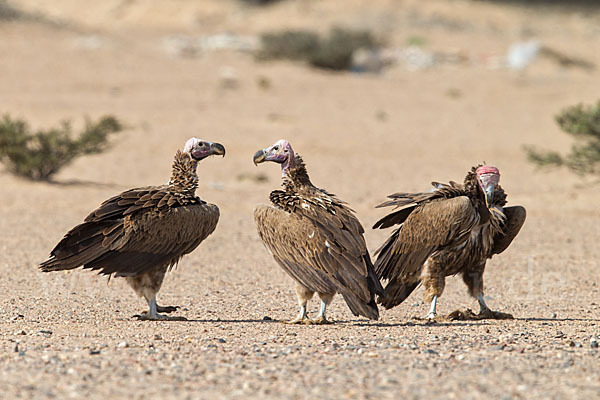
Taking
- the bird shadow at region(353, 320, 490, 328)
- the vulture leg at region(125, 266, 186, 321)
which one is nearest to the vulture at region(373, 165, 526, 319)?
the bird shadow at region(353, 320, 490, 328)

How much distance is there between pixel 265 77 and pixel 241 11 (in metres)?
15.3

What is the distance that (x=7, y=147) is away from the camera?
56.2 feet

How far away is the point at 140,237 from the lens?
8.12 m

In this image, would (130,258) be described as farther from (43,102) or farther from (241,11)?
(241,11)

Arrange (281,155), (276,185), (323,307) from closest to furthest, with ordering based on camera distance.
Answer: (323,307), (281,155), (276,185)

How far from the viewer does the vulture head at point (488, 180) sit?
8.41m

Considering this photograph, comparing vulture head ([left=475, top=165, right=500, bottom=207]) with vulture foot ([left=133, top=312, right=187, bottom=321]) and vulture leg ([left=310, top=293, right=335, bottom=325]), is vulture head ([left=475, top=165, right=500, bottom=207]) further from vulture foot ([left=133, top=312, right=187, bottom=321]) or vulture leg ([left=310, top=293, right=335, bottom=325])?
vulture foot ([left=133, top=312, right=187, bottom=321])

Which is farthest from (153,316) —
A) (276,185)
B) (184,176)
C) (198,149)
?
(276,185)

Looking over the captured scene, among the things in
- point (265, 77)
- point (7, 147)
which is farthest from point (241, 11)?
point (7, 147)

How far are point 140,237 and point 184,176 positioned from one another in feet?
2.57

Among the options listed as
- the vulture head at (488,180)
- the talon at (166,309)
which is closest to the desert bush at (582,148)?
the vulture head at (488,180)

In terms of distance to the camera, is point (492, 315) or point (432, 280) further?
point (492, 315)

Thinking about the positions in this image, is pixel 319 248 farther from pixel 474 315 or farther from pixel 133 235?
pixel 474 315

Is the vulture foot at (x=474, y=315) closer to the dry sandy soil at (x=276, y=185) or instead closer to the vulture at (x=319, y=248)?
the dry sandy soil at (x=276, y=185)
